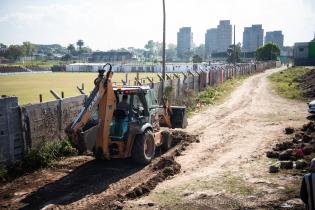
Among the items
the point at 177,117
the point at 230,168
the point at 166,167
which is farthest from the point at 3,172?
the point at 177,117

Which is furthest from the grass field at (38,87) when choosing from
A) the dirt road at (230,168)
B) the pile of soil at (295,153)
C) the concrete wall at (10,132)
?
the pile of soil at (295,153)

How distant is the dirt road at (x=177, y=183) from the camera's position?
9289 mm

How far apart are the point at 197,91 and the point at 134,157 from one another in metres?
21.3

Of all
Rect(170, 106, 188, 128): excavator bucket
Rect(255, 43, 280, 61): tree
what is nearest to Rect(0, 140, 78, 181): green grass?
Rect(170, 106, 188, 128): excavator bucket

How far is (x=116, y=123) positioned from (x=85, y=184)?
81.9 inches

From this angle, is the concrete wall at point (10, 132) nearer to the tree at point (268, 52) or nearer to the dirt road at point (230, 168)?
the dirt road at point (230, 168)

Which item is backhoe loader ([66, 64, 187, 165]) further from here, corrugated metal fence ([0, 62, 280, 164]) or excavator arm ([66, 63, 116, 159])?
corrugated metal fence ([0, 62, 280, 164])

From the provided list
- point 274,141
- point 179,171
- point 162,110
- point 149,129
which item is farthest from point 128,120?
point 274,141

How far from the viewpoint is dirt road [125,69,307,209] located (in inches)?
372

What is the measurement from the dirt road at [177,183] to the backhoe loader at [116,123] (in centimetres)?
69

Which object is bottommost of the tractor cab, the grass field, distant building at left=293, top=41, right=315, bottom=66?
the grass field

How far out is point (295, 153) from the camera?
1278 centimetres

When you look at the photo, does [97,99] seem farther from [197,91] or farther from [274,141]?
[197,91]

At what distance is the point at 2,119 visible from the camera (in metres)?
11.7
